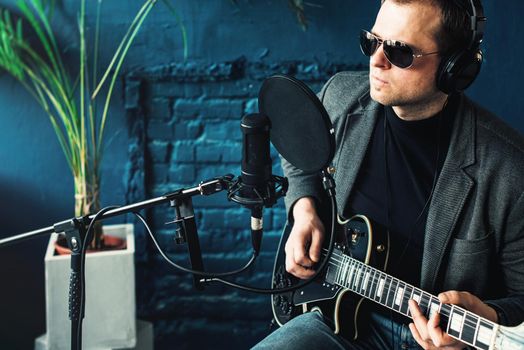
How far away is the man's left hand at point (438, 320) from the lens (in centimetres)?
156

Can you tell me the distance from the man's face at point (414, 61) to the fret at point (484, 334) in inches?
23.1

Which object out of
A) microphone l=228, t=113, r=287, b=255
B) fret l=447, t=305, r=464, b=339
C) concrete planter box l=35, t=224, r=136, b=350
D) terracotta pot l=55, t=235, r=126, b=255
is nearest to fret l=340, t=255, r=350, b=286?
fret l=447, t=305, r=464, b=339

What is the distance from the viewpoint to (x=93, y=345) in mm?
2352

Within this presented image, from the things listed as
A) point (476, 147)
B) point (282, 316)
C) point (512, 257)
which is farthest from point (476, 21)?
point (282, 316)

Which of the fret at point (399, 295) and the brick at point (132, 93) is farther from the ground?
the brick at point (132, 93)

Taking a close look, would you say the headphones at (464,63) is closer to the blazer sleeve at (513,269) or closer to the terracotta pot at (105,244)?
the blazer sleeve at (513,269)

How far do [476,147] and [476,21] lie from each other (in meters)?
0.33

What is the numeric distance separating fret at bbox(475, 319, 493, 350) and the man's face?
1.93 feet

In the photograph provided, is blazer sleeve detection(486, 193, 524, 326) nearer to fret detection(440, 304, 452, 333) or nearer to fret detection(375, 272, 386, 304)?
fret detection(440, 304, 452, 333)

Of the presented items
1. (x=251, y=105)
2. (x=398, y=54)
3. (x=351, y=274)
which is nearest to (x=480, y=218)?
(x=351, y=274)

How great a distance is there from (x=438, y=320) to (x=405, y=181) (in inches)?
18.1

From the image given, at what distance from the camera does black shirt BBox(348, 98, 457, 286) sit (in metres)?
1.86

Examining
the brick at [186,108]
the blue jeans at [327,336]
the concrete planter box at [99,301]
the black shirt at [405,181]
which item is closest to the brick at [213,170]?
the brick at [186,108]

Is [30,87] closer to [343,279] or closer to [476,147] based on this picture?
[343,279]
